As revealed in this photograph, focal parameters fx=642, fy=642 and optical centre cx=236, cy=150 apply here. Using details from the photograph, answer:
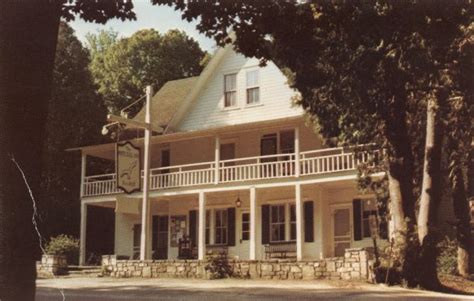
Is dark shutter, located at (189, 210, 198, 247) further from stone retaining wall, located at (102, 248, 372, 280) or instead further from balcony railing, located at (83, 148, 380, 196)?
stone retaining wall, located at (102, 248, 372, 280)

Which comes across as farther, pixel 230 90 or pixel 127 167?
pixel 230 90

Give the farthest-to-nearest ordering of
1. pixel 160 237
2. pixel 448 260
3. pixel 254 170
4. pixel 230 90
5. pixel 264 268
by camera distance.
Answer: pixel 160 237 → pixel 230 90 → pixel 254 170 → pixel 448 260 → pixel 264 268

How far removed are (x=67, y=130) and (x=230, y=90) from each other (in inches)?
531

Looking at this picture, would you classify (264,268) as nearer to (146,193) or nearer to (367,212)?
(146,193)

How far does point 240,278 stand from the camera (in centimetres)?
1969

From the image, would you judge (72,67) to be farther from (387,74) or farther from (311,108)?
(387,74)

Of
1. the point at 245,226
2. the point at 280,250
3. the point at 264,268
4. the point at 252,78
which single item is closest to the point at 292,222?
the point at 280,250

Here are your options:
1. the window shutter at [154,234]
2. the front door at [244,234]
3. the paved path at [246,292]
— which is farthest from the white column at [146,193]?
the window shutter at [154,234]

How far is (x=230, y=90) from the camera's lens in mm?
28031

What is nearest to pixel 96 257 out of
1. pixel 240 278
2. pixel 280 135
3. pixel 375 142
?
pixel 280 135

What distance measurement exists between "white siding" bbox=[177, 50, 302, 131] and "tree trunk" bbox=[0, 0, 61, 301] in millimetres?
19928

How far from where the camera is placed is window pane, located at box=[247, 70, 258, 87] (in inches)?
1076

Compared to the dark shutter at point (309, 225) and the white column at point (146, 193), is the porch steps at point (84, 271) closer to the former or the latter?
the white column at point (146, 193)

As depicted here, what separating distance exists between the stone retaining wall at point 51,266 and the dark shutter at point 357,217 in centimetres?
1138
